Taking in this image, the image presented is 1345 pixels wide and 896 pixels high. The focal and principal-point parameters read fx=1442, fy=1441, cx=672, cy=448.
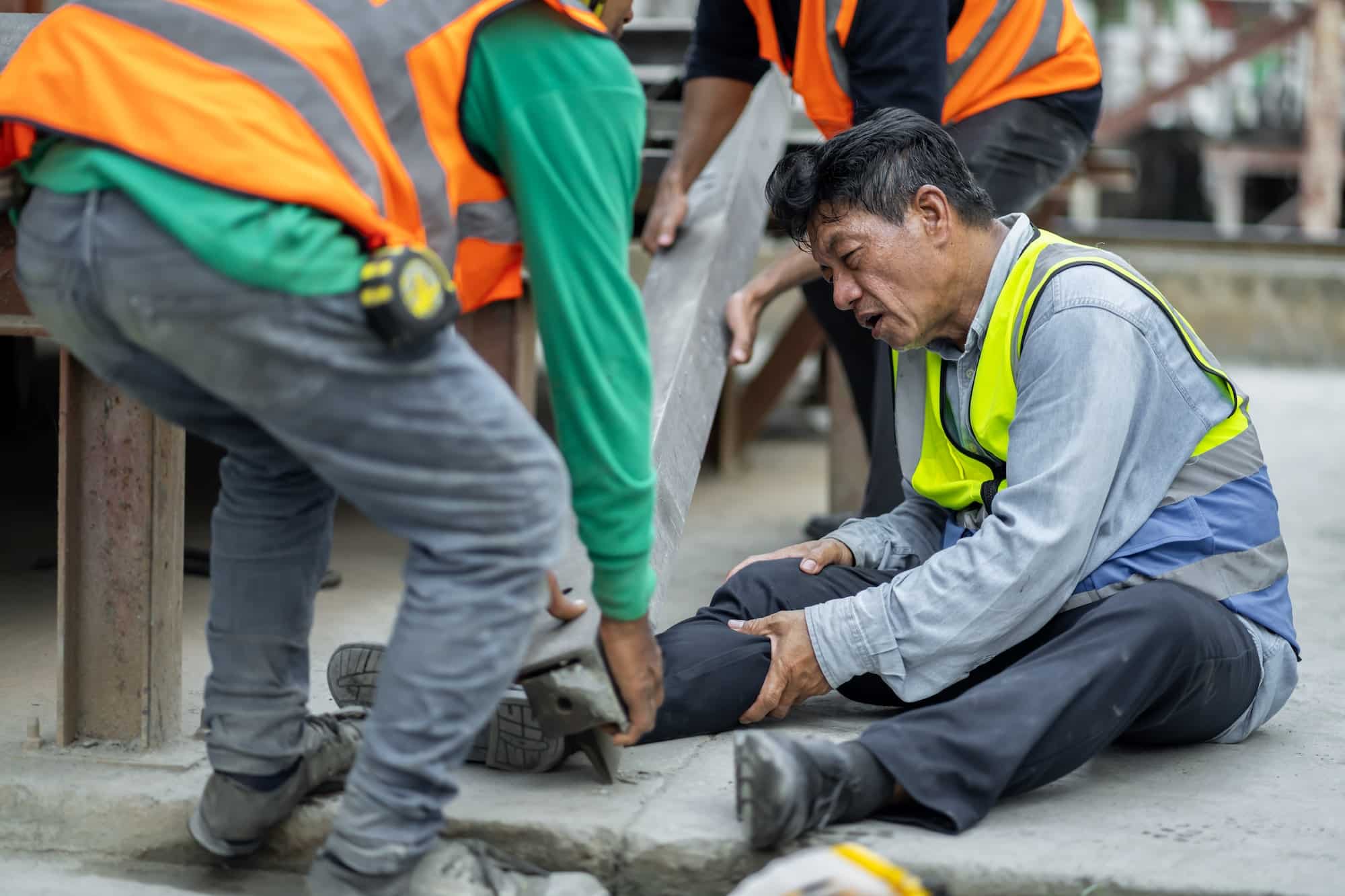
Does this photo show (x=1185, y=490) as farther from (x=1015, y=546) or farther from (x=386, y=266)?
(x=386, y=266)

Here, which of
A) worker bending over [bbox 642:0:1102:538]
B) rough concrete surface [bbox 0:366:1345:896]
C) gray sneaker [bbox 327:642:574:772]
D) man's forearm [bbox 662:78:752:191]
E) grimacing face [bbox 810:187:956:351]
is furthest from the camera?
man's forearm [bbox 662:78:752:191]

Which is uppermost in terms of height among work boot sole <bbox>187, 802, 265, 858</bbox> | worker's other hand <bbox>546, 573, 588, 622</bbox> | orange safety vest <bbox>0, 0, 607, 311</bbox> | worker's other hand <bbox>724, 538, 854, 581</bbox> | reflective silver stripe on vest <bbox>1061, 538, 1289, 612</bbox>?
orange safety vest <bbox>0, 0, 607, 311</bbox>

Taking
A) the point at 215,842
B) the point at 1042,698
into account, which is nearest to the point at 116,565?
the point at 215,842

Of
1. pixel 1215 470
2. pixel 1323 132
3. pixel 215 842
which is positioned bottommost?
pixel 215 842

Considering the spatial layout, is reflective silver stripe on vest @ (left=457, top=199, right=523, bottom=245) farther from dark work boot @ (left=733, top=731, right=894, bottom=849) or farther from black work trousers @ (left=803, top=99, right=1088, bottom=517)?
black work trousers @ (left=803, top=99, right=1088, bottom=517)

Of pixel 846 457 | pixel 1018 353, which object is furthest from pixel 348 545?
pixel 1018 353

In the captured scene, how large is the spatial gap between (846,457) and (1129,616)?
2336mm

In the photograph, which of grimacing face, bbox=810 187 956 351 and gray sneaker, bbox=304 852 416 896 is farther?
grimacing face, bbox=810 187 956 351

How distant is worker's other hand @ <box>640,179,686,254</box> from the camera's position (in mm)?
3229

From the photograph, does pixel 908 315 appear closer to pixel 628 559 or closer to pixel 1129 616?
pixel 1129 616

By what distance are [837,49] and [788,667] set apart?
1.26 metres

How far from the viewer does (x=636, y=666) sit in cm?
186

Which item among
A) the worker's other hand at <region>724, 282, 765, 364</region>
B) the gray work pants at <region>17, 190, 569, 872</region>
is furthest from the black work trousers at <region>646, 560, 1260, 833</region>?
the worker's other hand at <region>724, 282, 765, 364</region>

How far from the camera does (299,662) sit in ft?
6.63
